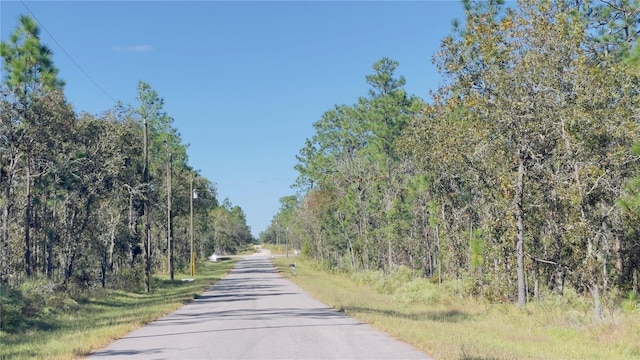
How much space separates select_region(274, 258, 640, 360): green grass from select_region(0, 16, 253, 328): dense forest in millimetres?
11000

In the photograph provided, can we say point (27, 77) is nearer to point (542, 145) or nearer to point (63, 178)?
point (63, 178)

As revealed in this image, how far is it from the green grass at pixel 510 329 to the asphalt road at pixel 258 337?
0.69 meters

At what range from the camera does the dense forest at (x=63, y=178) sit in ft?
68.9

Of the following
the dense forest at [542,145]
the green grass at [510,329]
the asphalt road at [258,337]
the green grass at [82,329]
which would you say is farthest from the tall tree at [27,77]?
the dense forest at [542,145]

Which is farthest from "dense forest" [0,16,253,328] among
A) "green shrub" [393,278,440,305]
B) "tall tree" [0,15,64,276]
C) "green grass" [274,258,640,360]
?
"green shrub" [393,278,440,305]

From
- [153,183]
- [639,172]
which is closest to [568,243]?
[639,172]

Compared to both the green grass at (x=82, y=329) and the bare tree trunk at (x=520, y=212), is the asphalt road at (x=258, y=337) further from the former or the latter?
the bare tree trunk at (x=520, y=212)

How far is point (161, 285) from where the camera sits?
3572 cm

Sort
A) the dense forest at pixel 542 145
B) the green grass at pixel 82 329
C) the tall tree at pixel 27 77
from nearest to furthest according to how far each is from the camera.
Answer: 1. the green grass at pixel 82 329
2. the dense forest at pixel 542 145
3. the tall tree at pixel 27 77

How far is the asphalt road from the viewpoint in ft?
34.9

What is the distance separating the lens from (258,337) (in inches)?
509

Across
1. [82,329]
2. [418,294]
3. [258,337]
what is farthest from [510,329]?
[82,329]

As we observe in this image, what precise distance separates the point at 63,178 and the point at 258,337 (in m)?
16.8

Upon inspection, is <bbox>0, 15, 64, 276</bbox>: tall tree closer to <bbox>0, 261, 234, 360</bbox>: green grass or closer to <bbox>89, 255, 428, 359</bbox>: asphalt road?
<bbox>0, 261, 234, 360</bbox>: green grass
